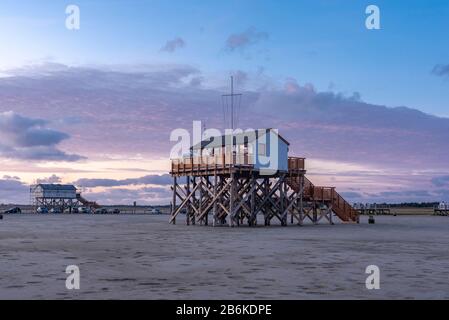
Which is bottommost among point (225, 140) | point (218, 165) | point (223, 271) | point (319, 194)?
point (223, 271)

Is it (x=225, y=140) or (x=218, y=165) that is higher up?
(x=225, y=140)

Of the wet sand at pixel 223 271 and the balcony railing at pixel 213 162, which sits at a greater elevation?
the balcony railing at pixel 213 162

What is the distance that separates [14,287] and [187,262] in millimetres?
7150

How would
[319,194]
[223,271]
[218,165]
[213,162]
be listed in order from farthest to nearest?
1. [319,194]
2. [213,162]
3. [218,165]
4. [223,271]

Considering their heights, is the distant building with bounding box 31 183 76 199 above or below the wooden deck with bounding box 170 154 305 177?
below

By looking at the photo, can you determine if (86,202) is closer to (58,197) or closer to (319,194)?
(58,197)

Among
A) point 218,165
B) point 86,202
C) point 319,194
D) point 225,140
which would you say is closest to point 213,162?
point 218,165

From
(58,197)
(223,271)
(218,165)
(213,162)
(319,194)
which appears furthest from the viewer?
(58,197)

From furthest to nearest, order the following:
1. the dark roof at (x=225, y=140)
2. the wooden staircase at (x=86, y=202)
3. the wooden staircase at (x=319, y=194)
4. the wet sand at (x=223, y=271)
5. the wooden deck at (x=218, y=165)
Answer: the wooden staircase at (x=86, y=202), the wooden staircase at (x=319, y=194), the dark roof at (x=225, y=140), the wooden deck at (x=218, y=165), the wet sand at (x=223, y=271)

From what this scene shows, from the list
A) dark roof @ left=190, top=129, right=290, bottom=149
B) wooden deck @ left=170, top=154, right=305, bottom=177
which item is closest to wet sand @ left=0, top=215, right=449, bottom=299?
wooden deck @ left=170, top=154, right=305, bottom=177

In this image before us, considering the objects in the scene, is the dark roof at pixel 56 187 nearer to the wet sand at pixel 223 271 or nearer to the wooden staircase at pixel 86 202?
the wooden staircase at pixel 86 202

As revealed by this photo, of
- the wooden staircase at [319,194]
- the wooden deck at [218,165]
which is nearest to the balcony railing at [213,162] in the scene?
the wooden deck at [218,165]

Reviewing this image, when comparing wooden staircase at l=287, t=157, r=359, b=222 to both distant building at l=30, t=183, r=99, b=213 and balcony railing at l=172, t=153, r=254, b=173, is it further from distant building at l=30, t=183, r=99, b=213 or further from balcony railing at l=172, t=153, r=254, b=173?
distant building at l=30, t=183, r=99, b=213
